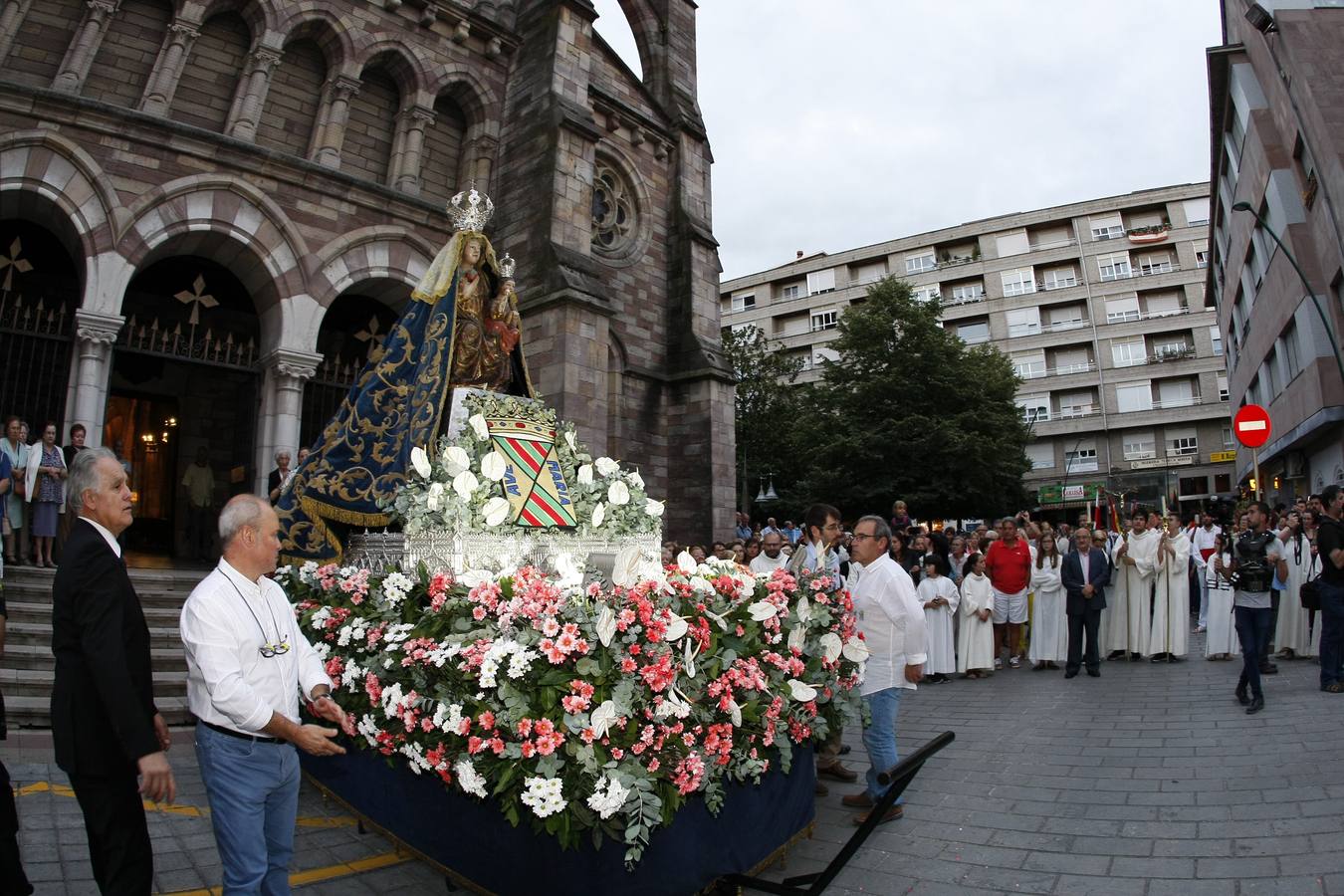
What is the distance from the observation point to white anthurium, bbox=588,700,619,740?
3.30 metres

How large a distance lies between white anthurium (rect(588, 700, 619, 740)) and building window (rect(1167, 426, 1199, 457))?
166ft

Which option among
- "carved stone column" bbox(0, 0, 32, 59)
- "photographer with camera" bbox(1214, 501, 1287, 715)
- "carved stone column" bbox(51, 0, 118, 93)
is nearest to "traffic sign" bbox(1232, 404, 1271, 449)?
"photographer with camera" bbox(1214, 501, 1287, 715)

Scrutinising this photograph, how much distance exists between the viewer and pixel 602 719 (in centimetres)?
331

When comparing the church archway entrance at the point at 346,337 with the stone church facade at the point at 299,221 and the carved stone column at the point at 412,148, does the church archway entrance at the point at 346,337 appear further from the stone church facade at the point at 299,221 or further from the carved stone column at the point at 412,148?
the carved stone column at the point at 412,148

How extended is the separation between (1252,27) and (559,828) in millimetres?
28643

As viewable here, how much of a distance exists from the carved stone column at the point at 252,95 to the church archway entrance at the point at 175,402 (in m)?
2.31

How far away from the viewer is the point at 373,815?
Result: 4613mm

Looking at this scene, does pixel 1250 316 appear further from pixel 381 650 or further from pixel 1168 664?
pixel 381 650

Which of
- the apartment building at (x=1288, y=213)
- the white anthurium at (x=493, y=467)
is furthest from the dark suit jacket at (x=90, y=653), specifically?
the apartment building at (x=1288, y=213)

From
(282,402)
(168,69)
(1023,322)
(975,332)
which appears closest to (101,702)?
(282,402)

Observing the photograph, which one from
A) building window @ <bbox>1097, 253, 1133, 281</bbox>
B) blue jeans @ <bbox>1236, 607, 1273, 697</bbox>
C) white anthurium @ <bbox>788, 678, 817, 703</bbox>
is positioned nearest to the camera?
white anthurium @ <bbox>788, 678, 817, 703</bbox>

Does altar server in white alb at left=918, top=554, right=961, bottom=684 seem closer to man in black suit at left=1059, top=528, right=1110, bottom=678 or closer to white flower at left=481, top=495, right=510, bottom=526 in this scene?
man in black suit at left=1059, top=528, right=1110, bottom=678

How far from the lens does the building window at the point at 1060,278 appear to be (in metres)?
47.5

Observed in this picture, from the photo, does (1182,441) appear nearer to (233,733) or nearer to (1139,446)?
(1139,446)
